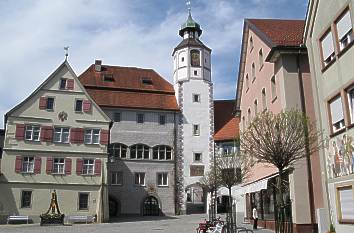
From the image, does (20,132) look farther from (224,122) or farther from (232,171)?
(224,122)

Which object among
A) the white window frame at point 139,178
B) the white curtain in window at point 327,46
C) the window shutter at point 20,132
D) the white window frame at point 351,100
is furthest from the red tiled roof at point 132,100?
the white window frame at point 351,100

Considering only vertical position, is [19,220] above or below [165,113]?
below

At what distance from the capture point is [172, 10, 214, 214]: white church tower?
48.2m

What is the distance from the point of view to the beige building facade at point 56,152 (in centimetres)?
3534

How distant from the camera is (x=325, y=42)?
55.1 ft

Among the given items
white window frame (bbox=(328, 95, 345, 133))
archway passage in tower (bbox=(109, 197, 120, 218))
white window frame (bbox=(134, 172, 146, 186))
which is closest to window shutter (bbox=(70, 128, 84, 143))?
archway passage in tower (bbox=(109, 197, 120, 218))

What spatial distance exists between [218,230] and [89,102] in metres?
25.3

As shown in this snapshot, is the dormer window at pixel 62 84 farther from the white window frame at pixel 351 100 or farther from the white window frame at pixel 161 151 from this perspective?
the white window frame at pixel 351 100

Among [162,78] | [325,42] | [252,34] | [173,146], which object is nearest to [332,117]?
[325,42]

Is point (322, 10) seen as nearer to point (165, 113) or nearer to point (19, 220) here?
point (19, 220)

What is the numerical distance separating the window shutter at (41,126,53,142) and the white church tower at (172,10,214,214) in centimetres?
1610

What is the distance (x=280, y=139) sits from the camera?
1521 centimetres

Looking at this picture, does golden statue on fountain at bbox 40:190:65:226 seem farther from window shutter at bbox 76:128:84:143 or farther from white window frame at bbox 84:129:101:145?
white window frame at bbox 84:129:101:145

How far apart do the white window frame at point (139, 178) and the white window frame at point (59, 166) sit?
1084cm
